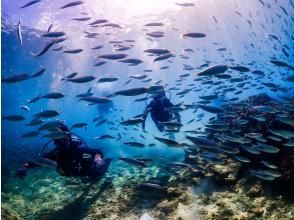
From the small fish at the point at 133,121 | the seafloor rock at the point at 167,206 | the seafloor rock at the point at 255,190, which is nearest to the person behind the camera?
the seafloor rock at the point at 255,190

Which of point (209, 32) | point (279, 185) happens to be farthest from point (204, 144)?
point (209, 32)

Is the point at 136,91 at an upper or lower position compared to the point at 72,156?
upper

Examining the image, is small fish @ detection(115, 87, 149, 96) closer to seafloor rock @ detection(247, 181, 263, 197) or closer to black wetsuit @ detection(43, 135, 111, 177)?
black wetsuit @ detection(43, 135, 111, 177)

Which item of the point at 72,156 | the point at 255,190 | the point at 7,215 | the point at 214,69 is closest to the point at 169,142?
→ the point at 214,69

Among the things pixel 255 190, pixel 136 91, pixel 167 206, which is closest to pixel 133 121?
pixel 136 91

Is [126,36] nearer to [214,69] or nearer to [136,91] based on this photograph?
[136,91]

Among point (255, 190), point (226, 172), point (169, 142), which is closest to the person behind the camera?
point (169, 142)

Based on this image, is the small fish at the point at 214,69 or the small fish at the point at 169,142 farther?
the small fish at the point at 214,69

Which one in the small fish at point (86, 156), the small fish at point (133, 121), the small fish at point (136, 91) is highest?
the small fish at point (136, 91)

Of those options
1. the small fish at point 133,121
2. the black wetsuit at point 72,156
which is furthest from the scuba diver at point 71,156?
the small fish at point 133,121

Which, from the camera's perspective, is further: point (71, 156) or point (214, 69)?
point (71, 156)

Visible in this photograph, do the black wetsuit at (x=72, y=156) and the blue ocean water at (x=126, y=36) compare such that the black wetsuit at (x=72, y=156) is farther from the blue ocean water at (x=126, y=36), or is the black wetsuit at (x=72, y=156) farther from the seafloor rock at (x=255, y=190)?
the blue ocean water at (x=126, y=36)

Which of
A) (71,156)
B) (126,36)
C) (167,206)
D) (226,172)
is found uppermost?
(71,156)

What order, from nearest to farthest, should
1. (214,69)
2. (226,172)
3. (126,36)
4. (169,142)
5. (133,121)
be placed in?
(169,142) < (214,69) < (133,121) < (226,172) < (126,36)
